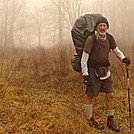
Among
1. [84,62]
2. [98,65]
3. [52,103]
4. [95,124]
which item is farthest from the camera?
[52,103]

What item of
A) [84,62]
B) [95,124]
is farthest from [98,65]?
[95,124]

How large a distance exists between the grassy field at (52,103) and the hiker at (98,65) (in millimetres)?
409

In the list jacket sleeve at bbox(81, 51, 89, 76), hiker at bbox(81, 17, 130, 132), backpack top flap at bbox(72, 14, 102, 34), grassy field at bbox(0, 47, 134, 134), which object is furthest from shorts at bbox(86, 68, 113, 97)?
backpack top flap at bbox(72, 14, 102, 34)

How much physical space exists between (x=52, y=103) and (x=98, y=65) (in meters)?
1.46

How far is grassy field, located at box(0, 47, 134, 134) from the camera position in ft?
7.84

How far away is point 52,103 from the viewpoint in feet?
11.0

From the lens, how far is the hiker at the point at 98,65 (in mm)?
2388

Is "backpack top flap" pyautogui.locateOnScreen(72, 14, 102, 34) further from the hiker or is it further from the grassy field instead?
the grassy field

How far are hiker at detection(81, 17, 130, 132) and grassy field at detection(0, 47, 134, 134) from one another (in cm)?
41

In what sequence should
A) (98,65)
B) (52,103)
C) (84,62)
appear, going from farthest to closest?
1. (52,103)
2. (98,65)
3. (84,62)

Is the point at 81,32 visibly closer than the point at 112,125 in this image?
Yes

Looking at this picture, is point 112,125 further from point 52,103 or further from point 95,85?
point 52,103

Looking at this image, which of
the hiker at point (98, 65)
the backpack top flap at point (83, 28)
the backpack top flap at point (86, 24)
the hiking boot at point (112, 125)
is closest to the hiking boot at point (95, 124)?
the hiker at point (98, 65)

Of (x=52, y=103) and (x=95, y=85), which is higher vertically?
(x=95, y=85)
